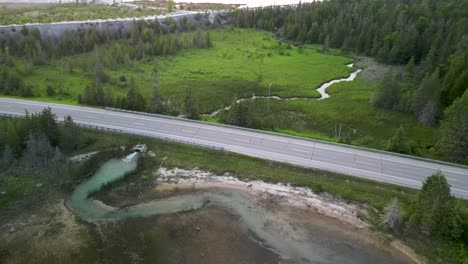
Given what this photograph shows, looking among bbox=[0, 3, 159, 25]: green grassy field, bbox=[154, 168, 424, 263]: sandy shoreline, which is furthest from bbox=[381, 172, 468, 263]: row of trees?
bbox=[0, 3, 159, 25]: green grassy field

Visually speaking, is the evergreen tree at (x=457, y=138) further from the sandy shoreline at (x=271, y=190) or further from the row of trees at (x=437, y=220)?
the sandy shoreline at (x=271, y=190)

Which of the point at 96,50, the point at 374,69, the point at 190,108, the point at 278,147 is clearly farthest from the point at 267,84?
the point at 96,50

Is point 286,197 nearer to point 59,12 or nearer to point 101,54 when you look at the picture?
point 101,54

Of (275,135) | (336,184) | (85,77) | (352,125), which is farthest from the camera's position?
(85,77)

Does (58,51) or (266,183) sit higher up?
(58,51)

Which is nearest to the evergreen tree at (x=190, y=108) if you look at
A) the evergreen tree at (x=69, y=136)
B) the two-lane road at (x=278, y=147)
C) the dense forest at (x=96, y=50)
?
the two-lane road at (x=278, y=147)

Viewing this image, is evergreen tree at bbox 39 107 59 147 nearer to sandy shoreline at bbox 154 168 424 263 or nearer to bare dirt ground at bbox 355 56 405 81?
sandy shoreline at bbox 154 168 424 263

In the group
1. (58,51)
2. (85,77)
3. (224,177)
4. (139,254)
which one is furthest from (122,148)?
(58,51)

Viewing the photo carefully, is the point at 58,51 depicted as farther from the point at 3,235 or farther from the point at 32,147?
the point at 3,235
